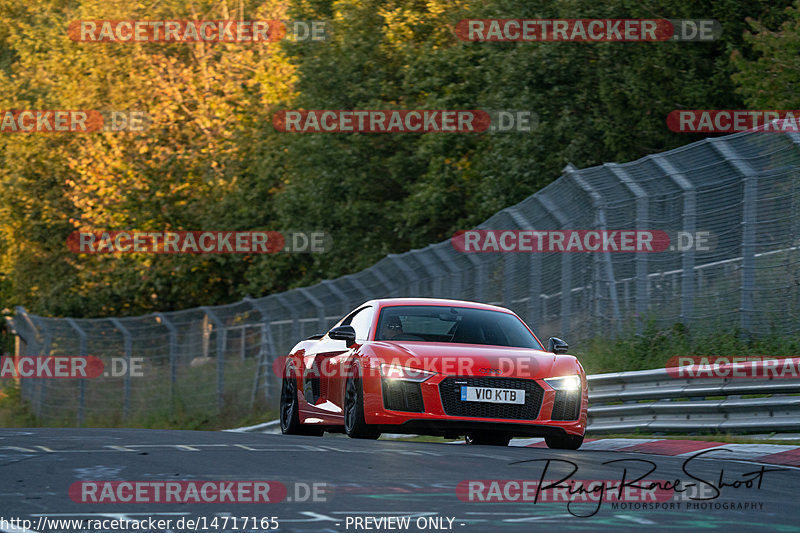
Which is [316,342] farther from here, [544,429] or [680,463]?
[680,463]

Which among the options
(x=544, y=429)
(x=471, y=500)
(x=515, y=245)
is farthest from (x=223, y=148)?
(x=471, y=500)

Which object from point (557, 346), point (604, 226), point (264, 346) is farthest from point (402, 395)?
point (264, 346)

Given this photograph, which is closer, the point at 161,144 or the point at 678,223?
the point at 678,223

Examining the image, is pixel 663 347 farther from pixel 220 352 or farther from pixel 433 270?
pixel 220 352

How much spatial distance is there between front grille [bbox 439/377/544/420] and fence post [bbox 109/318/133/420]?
18.1 metres

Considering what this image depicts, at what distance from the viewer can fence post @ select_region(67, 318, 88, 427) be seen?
2973cm

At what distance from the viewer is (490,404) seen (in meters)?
10.9

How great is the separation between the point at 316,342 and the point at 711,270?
4215 millimetres

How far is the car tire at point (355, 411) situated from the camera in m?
11.2

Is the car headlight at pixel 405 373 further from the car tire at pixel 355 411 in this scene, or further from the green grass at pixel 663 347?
the green grass at pixel 663 347

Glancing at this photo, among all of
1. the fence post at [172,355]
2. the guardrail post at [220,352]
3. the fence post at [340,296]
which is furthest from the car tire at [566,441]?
the fence post at [172,355]

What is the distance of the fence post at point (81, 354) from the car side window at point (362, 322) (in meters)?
17.8

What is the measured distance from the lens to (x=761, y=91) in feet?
76.0

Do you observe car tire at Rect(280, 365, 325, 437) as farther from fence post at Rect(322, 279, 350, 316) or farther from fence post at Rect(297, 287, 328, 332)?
fence post at Rect(297, 287, 328, 332)
